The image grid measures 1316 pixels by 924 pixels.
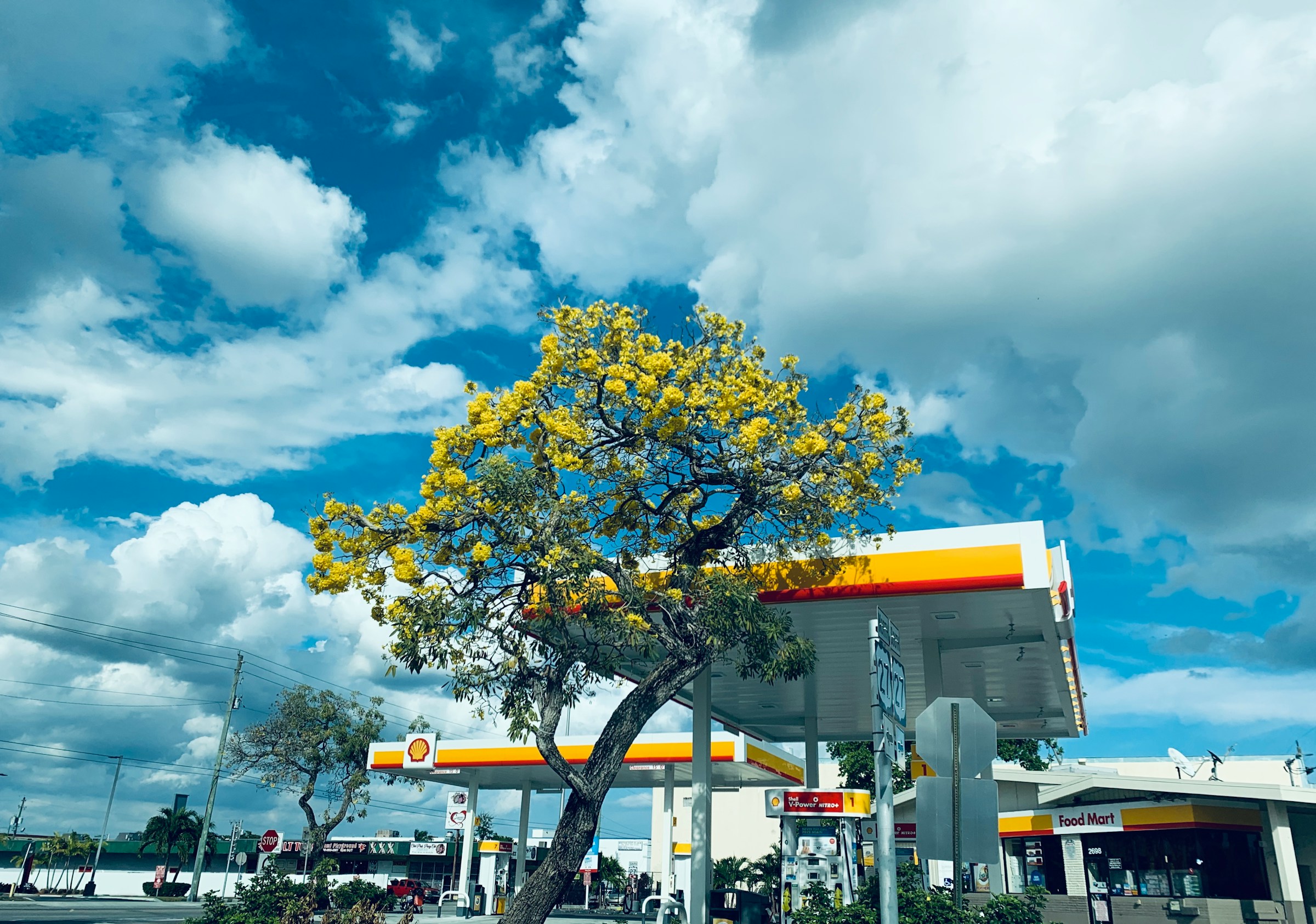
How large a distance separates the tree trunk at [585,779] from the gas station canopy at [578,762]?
12054mm

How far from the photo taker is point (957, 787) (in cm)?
595

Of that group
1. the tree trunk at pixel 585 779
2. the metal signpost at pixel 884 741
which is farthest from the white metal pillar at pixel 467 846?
the metal signpost at pixel 884 741

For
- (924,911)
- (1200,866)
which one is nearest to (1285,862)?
(1200,866)

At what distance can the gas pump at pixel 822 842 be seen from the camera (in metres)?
18.3

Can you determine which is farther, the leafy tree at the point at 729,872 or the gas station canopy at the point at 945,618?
the leafy tree at the point at 729,872

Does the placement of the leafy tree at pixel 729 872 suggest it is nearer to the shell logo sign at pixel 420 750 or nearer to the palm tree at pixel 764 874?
the palm tree at pixel 764 874

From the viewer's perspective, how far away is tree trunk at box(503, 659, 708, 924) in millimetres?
14023

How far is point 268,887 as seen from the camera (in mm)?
15984

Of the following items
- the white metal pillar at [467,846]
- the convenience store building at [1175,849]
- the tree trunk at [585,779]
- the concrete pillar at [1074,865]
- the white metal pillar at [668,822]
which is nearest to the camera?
the tree trunk at [585,779]

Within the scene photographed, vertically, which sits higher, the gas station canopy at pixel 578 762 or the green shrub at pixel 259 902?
the gas station canopy at pixel 578 762

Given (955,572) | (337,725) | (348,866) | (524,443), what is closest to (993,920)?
(955,572)

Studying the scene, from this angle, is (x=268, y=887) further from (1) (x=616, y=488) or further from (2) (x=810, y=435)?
(2) (x=810, y=435)

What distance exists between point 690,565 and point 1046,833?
19215 mm

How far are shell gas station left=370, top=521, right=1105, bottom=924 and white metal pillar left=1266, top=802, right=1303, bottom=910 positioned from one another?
4.93 metres
